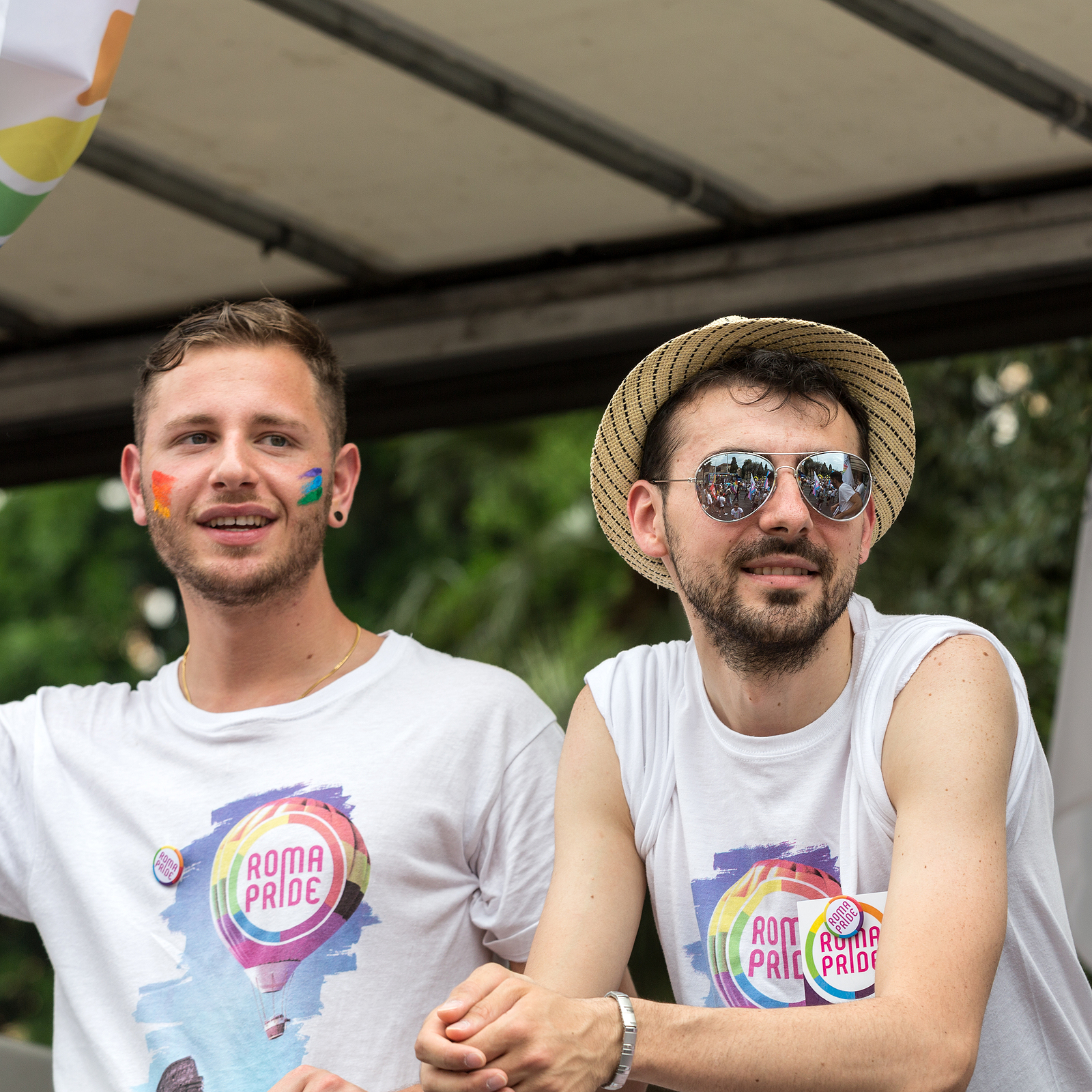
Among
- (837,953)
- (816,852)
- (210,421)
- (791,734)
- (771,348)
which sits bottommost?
(837,953)

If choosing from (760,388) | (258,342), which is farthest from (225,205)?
(760,388)

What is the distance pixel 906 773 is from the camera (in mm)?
2057

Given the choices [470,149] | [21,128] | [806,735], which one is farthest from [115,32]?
[806,735]

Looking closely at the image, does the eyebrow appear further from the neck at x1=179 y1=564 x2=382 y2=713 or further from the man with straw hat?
the man with straw hat

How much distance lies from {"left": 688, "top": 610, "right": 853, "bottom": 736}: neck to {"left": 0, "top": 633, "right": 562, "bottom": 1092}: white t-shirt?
0.42 m

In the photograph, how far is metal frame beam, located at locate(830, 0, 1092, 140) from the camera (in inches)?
102

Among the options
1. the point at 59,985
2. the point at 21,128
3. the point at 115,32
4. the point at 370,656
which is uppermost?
the point at 115,32

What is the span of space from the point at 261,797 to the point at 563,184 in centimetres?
143

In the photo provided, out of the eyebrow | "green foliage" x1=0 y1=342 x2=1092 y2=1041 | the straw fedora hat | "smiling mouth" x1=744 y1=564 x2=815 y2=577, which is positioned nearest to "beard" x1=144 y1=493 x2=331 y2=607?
the eyebrow

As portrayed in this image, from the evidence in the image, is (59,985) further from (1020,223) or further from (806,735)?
(1020,223)

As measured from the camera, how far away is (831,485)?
2.18m

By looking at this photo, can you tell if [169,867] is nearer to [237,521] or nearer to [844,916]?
[237,521]

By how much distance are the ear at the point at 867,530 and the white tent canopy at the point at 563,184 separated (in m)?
0.71

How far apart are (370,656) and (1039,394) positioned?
16.2 ft
